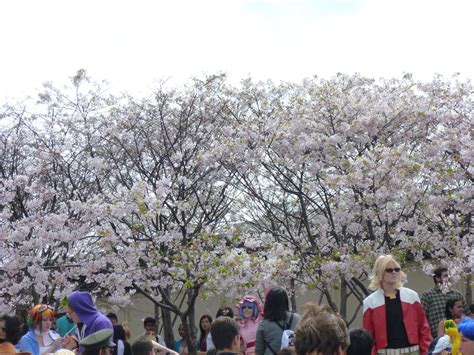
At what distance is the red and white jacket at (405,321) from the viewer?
7.78 m

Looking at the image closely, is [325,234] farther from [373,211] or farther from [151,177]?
[151,177]

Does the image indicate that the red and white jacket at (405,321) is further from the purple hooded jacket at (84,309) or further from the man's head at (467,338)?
the purple hooded jacket at (84,309)

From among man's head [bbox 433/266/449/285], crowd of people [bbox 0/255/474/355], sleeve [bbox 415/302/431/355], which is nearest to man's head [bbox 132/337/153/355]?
crowd of people [bbox 0/255/474/355]

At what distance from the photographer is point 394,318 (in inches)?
307

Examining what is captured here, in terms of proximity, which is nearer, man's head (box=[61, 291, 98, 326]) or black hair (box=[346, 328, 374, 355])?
black hair (box=[346, 328, 374, 355])

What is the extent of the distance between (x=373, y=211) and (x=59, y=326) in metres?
6.00

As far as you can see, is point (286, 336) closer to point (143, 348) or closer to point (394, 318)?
point (394, 318)

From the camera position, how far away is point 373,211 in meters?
14.1

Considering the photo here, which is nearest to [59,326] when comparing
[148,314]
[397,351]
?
[397,351]

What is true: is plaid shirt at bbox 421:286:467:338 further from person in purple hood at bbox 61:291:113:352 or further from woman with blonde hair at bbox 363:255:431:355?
person in purple hood at bbox 61:291:113:352

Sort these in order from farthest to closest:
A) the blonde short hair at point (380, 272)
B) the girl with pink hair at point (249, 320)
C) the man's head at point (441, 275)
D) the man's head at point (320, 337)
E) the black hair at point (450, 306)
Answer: the man's head at point (441, 275)
the black hair at point (450, 306)
the girl with pink hair at point (249, 320)
the blonde short hair at point (380, 272)
the man's head at point (320, 337)

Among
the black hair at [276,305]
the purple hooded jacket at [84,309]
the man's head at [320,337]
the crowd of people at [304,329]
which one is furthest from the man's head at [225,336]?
the man's head at [320,337]

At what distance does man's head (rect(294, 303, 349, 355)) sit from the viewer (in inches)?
165

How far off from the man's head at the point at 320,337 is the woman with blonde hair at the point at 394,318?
3.62m
